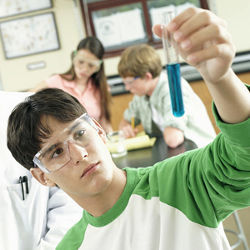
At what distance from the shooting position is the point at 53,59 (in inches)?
180

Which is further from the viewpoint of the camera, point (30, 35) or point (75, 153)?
point (30, 35)

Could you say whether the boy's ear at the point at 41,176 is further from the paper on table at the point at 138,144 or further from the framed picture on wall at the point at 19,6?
the framed picture on wall at the point at 19,6

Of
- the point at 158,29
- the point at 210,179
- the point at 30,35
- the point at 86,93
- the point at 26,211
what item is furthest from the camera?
the point at 30,35

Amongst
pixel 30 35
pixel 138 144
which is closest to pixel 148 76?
pixel 138 144

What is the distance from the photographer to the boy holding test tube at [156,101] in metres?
2.31

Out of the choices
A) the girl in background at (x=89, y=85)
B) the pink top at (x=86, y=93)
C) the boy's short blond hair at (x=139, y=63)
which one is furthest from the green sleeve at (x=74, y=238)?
the pink top at (x=86, y=93)

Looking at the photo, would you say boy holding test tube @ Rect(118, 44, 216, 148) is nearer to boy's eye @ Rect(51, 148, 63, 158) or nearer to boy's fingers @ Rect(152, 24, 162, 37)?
boy's eye @ Rect(51, 148, 63, 158)

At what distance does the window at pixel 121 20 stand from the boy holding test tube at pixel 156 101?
6.25 ft

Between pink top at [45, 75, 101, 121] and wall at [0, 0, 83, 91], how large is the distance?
137cm

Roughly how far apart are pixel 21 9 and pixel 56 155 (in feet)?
12.8

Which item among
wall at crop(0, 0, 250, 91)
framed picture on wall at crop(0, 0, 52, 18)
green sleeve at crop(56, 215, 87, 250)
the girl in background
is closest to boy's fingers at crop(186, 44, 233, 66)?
green sleeve at crop(56, 215, 87, 250)

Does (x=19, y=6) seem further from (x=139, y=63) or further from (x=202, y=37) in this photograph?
(x=202, y=37)

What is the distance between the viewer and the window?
4.36 metres

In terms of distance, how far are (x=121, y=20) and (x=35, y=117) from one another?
11.6 feet
